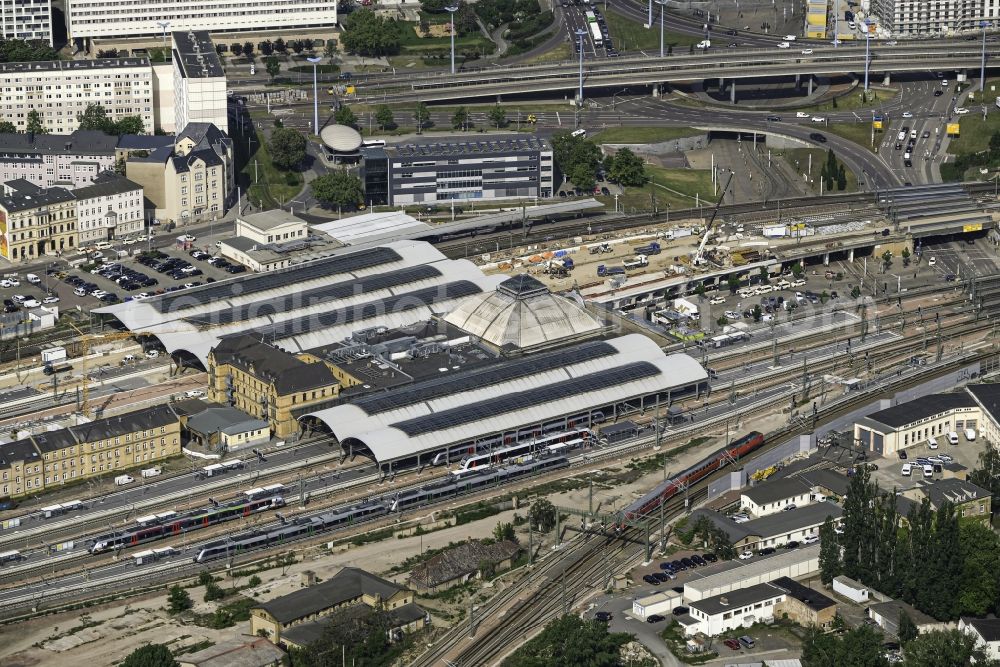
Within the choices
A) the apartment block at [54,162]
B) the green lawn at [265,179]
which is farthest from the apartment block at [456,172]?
the apartment block at [54,162]

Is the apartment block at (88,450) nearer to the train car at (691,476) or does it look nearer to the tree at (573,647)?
the train car at (691,476)

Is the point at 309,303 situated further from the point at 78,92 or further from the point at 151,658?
the point at 78,92

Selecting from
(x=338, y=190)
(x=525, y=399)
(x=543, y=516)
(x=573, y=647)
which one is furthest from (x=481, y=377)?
(x=338, y=190)

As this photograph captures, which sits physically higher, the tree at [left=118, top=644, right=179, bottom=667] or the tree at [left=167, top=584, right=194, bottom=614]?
the tree at [left=118, top=644, right=179, bottom=667]

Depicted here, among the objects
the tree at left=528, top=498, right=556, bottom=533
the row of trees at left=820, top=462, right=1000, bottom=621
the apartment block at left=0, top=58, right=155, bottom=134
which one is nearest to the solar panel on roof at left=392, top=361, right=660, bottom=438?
the tree at left=528, top=498, right=556, bottom=533

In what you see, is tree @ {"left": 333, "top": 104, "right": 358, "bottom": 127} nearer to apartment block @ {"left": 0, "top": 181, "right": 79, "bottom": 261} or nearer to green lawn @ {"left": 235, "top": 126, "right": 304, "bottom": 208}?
green lawn @ {"left": 235, "top": 126, "right": 304, "bottom": 208}

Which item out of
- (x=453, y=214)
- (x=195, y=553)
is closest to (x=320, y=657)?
(x=195, y=553)
